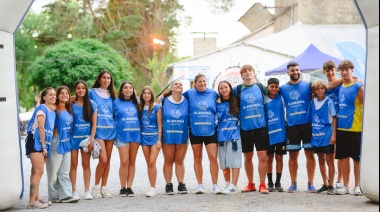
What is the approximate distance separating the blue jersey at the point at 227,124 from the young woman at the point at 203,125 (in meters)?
0.10

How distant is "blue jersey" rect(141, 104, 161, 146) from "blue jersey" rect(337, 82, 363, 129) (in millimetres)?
2772

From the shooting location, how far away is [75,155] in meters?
9.48

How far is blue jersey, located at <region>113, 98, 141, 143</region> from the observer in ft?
32.1

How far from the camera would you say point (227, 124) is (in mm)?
9781

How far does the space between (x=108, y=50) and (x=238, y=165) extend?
30836 mm

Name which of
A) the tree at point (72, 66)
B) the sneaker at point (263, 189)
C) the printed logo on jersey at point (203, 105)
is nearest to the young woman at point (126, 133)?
the printed logo on jersey at point (203, 105)

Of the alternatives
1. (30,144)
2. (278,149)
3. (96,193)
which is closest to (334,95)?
(278,149)

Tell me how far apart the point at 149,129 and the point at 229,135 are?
1.22m

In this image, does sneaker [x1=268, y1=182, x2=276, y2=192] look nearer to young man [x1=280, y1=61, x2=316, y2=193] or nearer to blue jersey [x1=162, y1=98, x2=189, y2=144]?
young man [x1=280, y1=61, x2=316, y2=193]

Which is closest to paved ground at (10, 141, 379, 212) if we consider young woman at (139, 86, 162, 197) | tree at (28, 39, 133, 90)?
young woman at (139, 86, 162, 197)

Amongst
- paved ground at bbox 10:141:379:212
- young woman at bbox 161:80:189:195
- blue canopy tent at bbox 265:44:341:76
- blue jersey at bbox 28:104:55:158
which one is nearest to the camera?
paved ground at bbox 10:141:379:212

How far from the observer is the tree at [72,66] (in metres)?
37.2

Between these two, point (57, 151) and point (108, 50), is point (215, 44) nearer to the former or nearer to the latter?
point (108, 50)

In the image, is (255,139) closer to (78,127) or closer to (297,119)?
(297,119)
